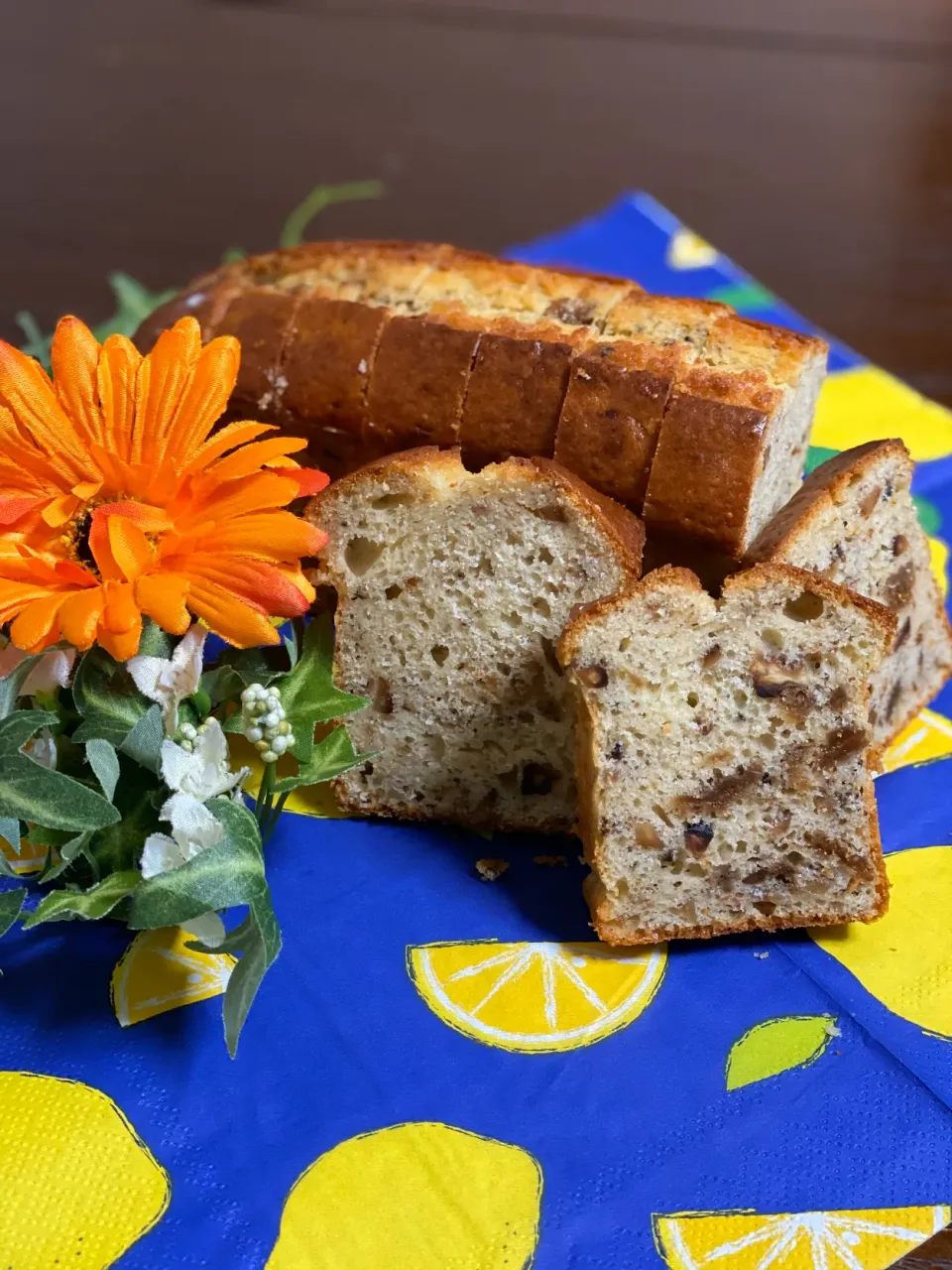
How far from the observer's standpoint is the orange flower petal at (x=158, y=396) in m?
1.38

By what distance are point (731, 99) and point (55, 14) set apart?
2213mm

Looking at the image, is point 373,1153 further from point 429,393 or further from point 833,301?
point 833,301

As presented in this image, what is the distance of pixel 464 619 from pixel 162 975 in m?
0.57

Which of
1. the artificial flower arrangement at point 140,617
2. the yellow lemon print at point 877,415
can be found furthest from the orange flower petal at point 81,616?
the yellow lemon print at point 877,415

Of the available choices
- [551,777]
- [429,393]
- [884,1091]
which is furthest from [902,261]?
[884,1091]

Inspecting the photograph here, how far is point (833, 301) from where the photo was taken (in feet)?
9.27

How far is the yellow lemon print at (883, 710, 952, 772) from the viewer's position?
5.77 feet

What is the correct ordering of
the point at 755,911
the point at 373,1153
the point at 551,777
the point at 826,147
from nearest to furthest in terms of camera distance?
the point at 373,1153 < the point at 755,911 < the point at 551,777 < the point at 826,147

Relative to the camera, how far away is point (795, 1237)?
1223 mm

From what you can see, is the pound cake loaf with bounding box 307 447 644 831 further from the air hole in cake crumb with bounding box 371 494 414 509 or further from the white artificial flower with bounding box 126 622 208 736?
the white artificial flower with bounding box 126 622 208 736

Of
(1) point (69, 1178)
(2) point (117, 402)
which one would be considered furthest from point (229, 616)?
(1) point (69, 1178)

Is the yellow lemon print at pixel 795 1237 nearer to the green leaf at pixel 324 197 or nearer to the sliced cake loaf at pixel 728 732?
the sliced cake loaf at pixel 728 732

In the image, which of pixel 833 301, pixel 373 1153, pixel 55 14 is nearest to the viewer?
pixel 373 1153

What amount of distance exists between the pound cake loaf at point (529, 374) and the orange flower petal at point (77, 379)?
0.44m
